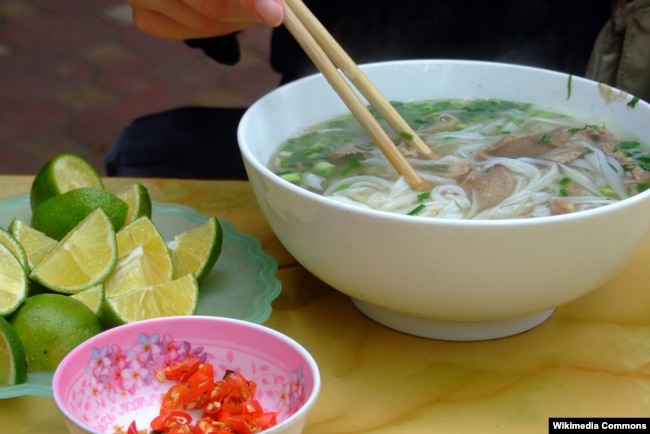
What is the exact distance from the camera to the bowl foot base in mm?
1203

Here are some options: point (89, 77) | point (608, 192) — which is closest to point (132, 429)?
point (608, 192)

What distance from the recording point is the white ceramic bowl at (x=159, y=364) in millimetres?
1000

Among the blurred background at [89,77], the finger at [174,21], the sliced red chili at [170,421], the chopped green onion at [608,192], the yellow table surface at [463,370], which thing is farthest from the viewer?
the blurred background at [89,77]

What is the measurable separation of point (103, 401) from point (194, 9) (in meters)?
0.73

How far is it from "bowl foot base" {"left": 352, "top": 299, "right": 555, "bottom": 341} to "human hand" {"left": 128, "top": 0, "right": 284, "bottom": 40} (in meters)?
0.52

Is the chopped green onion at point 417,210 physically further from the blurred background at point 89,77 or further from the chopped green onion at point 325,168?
the blurred background at point 89,77

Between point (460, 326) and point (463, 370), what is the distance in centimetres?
7

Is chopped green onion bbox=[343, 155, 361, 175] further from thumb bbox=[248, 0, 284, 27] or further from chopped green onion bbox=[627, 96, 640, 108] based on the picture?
chopped green onion bbox=[627, 96, 640, 108]

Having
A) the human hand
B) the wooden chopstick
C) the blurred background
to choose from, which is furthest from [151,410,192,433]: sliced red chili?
the blurred background

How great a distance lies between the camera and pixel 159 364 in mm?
1066

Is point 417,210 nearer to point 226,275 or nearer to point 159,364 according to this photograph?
point 226,275

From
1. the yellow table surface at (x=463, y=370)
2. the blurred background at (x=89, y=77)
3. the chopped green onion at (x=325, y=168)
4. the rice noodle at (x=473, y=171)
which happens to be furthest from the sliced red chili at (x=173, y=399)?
the blurred background at (x=89, y=77)

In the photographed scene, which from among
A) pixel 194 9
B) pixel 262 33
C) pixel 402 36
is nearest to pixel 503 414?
pixel 194 9

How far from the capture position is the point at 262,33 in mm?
5004
